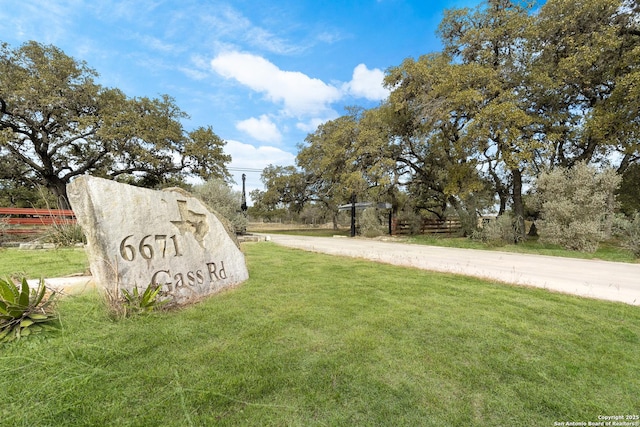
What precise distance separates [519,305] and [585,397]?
1928mm

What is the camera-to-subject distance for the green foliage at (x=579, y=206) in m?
9.01

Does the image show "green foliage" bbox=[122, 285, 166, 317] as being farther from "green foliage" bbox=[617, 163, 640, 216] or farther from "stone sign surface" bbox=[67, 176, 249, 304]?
"green foliage" bbox=[617, 163, 640, 216]

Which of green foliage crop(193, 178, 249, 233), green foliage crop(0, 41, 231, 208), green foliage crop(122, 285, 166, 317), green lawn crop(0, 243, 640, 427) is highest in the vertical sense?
green foliage crop(0, 41, 231, 208)

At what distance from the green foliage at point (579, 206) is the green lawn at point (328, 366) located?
7.40m

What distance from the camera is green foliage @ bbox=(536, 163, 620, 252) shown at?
29.6 feet

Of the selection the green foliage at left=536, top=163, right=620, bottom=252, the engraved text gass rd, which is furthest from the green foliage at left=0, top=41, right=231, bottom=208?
the green foliage at left=536, top=163, right=620, bottom=252

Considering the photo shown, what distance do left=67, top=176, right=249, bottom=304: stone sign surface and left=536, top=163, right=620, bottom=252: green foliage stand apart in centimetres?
1083

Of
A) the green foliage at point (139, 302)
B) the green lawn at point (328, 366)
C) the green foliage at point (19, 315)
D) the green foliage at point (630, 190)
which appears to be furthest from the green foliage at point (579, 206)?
the green foliage at point (19, 315)

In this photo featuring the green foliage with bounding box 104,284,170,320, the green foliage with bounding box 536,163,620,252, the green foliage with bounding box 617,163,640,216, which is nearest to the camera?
the green foliage with bounding box 104,284,170,320

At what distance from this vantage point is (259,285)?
14.2ft

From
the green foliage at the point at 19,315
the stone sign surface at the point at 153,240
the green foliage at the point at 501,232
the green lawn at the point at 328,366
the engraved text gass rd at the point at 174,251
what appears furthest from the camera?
the green foliage at the point at 501,232

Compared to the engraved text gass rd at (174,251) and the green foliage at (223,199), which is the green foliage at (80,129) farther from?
the engraved text gass rd at (174,251)

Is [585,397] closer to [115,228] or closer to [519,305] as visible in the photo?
[519,305]

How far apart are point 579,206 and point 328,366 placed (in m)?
11.2
